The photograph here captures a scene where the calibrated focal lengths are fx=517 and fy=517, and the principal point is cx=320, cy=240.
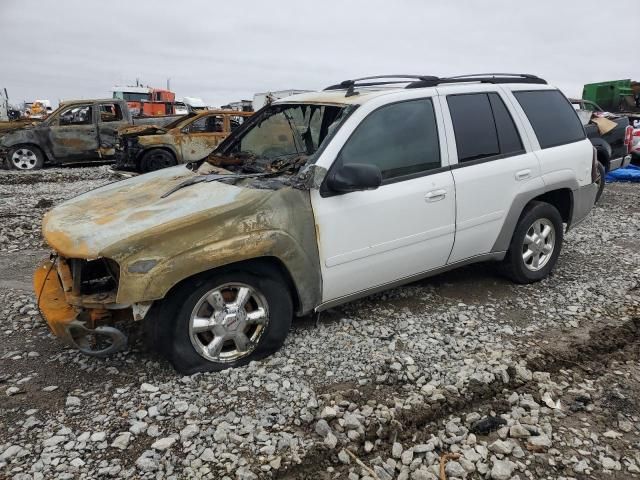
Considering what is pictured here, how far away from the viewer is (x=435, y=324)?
13.4ft

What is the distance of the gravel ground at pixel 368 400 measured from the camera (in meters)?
2.62

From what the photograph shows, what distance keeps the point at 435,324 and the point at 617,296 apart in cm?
188

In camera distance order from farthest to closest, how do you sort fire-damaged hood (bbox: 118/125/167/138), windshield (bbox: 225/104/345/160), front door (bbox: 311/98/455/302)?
fire-damaged hood (bbox: 118/125/167/138) < windshield (bbox: 225/104/345/160) < front door (bbox: 311/98/455/302)

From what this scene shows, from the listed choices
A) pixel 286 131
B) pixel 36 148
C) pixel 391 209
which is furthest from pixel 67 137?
pixel 391 209

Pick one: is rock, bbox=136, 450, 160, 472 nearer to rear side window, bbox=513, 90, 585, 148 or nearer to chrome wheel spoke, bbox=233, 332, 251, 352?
chrome wheel spoke, bbox=233, 332, 251, 352

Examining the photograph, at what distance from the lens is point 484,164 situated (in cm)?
419

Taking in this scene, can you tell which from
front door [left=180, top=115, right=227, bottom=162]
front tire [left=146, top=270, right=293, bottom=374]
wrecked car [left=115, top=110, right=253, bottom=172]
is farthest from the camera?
front door [left=180, top=115, right=227, bottom=162]

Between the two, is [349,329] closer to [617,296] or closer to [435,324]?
[435,324]

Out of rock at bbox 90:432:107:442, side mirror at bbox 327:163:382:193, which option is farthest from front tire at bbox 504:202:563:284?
rock at bbox 90:432:107:442

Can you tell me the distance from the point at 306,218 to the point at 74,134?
11994 millimetres

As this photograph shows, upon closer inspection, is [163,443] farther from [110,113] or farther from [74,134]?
[110,113]

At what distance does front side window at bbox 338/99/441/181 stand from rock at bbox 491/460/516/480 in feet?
6.46

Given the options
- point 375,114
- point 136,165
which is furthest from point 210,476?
point 136,165

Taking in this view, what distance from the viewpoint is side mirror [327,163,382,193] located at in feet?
10.8
